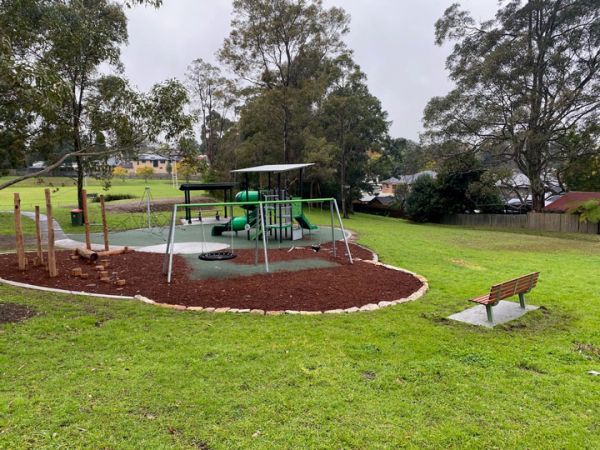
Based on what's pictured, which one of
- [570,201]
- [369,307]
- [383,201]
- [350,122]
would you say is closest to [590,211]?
[570,201]

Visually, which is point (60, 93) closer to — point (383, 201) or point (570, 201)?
point (570, 201)

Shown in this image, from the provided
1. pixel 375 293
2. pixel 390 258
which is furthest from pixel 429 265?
pixel 375 293

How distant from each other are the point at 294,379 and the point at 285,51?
25648mm

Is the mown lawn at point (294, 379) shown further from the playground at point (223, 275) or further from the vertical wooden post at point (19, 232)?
the vertical wooden post at point (19, 232)

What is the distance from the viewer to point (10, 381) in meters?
3.34

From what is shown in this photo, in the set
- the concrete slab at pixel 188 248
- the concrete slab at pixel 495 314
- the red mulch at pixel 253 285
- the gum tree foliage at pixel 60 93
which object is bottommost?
the concrete slab at pixel 495 314

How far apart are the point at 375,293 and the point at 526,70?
20.0m

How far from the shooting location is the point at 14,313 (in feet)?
16.7

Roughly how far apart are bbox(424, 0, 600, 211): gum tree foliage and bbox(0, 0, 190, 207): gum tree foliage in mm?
17623

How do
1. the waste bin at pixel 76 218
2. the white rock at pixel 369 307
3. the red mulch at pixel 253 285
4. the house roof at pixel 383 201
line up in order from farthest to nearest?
the house roof at pixel 383 201 → the waste bin at pixel 76 218 → the red mulch at pixel 253 285 → the white rock at pixel 369 307

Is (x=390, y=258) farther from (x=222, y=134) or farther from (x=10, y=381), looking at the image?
(x=222, y=134)

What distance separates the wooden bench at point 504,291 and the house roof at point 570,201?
756 inches

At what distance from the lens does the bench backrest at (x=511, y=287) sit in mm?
5000

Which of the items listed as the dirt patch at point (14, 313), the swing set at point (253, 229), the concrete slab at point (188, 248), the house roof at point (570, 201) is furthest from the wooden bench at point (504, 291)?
the house roof at point (570, 201)
